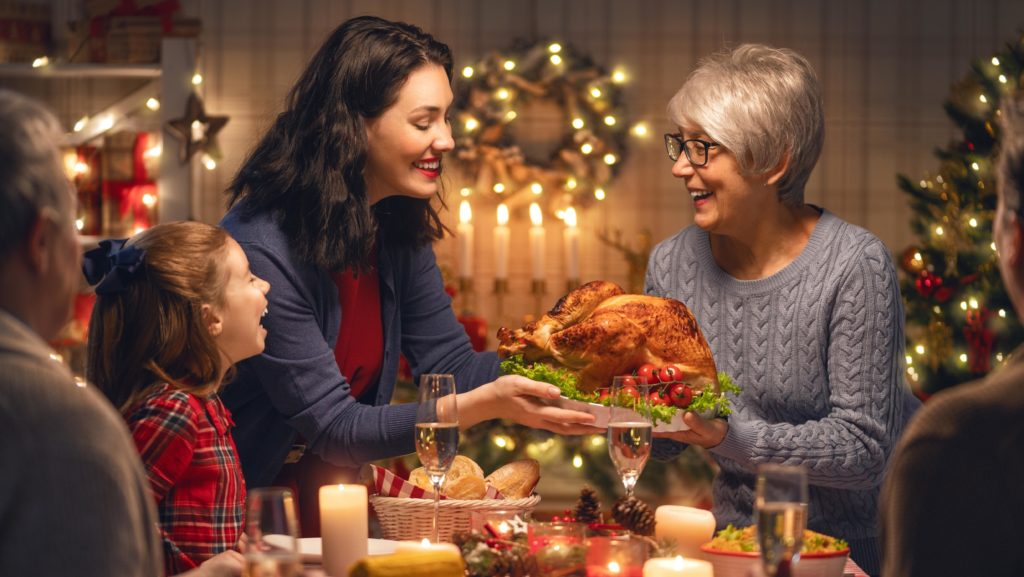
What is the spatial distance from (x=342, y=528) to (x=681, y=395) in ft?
2.23

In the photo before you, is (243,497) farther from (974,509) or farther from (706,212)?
(974,509)

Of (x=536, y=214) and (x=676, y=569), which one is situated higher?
(x=536, y=214)

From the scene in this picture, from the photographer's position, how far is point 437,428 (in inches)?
68.6

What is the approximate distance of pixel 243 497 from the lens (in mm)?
1981

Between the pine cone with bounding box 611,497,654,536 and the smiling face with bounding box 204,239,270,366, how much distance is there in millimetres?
727

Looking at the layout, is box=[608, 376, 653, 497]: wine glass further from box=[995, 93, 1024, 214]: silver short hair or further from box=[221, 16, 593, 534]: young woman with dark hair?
box=[995, 93, 1024, 214]: silver short hair

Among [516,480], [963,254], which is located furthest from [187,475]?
[963,254]

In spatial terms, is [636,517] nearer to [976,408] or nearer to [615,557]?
[615,557]

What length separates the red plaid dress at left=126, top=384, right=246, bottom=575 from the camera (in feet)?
5.93

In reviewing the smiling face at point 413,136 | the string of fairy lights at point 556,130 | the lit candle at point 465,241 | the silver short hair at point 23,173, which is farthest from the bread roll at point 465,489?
the string of fairy lights at point 556,130

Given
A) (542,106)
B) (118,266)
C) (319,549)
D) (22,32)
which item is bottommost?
(319,549)

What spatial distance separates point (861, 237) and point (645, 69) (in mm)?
3727

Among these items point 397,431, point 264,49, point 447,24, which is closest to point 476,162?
point 447,24

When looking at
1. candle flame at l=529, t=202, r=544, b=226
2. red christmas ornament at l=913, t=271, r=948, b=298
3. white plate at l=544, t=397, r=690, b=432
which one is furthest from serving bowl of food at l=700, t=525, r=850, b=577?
candle flame at l=529, t=202, r=544, b=226
